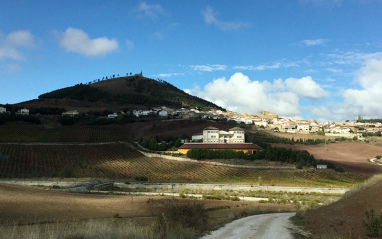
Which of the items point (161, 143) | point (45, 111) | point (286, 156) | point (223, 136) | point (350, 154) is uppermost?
point (45, 111)

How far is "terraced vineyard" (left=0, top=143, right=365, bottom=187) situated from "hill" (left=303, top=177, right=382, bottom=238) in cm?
4231

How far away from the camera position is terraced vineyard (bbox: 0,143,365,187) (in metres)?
62.8

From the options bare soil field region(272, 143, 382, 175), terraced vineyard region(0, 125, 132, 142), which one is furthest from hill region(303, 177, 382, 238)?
terraced vineyard region(0, 125, 132, 142)

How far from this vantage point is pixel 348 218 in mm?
14625

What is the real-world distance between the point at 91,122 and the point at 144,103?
6009 centimetres

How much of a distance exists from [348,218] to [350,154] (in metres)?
90.4

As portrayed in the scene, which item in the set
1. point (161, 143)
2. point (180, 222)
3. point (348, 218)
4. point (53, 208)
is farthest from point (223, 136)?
point (180, 222)

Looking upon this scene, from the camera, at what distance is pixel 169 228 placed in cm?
1366

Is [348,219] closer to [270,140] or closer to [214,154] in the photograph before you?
[214,154]

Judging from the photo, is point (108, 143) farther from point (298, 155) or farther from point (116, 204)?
point (116, 204)

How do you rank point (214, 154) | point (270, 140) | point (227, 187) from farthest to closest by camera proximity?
point (270, 140)
point (214, 154)
point (227, 187)

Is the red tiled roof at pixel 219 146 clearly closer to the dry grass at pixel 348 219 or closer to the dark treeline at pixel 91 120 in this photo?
the dark treeline at pixel 91 120

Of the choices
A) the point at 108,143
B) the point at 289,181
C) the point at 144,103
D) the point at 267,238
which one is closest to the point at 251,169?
the point at 289,181

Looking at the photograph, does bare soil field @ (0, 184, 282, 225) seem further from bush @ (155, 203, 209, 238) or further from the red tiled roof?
the red tiled roof
